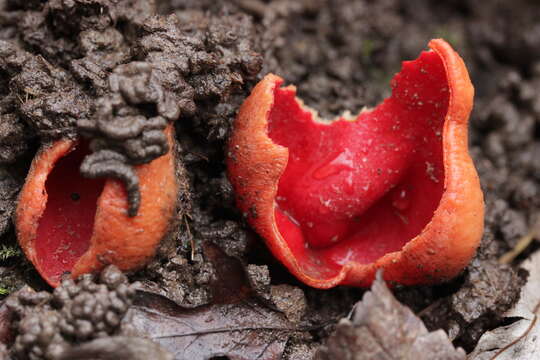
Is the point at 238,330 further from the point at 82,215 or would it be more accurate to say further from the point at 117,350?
the point at 82,215

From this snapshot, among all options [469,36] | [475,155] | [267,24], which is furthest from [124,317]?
[469,36]

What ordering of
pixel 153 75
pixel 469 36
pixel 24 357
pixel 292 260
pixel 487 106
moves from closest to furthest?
pixel 24 357 → pixel 153 75 → pixel 292 260 → pixel 487 106 → pixel 469 36

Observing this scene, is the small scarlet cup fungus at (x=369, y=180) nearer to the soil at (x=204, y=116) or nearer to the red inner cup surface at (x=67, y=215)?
the soil at (x=204, y=116)

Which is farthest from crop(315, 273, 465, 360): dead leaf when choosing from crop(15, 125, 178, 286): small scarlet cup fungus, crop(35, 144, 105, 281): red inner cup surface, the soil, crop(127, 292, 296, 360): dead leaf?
crop(35, 144, 105, 281): red inner cup surface

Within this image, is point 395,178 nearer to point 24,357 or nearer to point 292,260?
point 292,260

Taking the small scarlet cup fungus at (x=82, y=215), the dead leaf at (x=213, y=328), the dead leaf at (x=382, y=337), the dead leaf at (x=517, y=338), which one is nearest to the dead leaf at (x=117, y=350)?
the dead leaf at (x=213, y=328)

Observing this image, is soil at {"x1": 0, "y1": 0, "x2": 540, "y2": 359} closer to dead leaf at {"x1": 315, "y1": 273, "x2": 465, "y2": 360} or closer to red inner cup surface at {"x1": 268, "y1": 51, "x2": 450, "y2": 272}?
red inner cup surface at {"x1": 268, "y1": 51, "x2": 450, "y2": 272}
